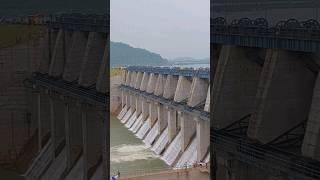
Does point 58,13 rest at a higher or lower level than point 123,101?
higher

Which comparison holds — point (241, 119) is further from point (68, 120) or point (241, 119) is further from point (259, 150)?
point (68, 120)

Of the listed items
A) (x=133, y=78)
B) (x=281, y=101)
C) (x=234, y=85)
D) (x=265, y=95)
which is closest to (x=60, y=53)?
(x=234, y=85)

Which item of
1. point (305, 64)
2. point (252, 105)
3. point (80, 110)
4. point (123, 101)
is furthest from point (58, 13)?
point (123, 101)

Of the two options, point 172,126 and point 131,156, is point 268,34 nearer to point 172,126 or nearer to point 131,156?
point 172,126

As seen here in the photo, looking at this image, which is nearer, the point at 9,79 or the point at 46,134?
the point at 9,79

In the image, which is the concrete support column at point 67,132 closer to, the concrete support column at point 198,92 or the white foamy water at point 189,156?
the white foamy water at point 189,156

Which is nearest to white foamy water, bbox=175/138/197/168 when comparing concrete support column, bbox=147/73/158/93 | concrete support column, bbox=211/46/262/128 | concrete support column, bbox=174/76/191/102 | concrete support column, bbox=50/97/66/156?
concrete support column, bbox=174/76/191/102
